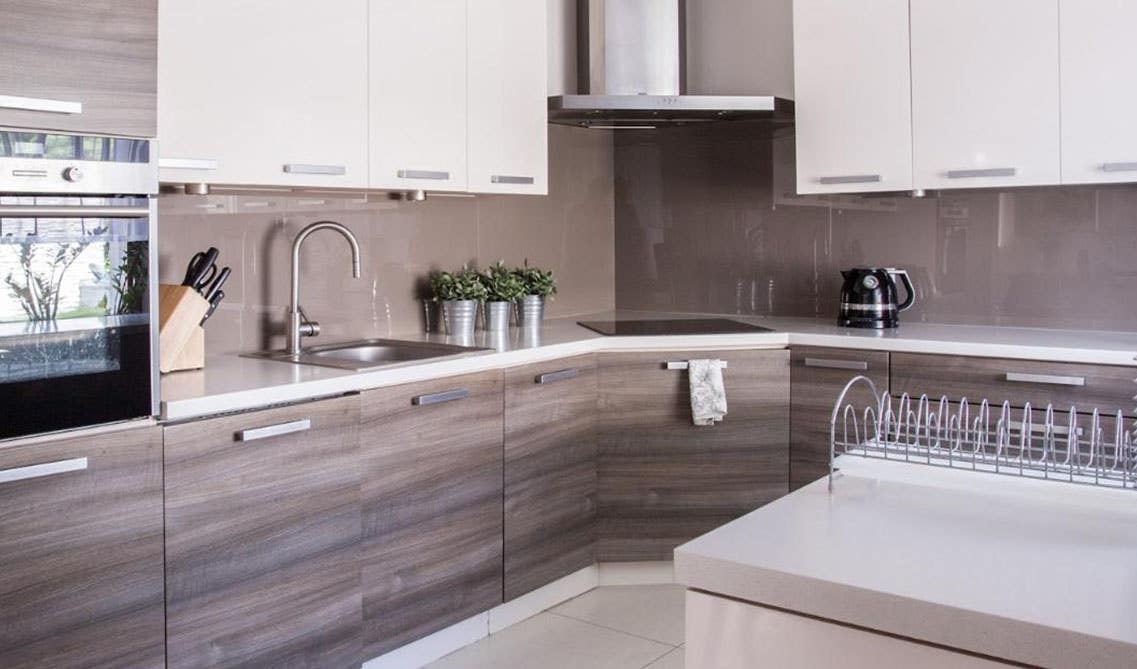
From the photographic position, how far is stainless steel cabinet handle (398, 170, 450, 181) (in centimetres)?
323

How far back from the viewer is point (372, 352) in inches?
138

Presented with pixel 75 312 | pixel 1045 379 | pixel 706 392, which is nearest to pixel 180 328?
pixel 75 312

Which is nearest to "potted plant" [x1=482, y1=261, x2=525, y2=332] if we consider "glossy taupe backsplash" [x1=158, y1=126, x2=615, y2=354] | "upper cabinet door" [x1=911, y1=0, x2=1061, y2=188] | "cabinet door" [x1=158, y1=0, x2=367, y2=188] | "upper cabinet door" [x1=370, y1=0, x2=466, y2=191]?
"glossy taupe backsplash" [x1=158, y1=126, x2=615, y2=354]

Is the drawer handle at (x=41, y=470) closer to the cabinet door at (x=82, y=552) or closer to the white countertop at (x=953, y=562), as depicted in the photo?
the cabinet door at (x=82, y=552)

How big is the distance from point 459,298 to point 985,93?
5.82 ft

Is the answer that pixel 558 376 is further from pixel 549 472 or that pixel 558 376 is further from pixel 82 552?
pixel 82 552

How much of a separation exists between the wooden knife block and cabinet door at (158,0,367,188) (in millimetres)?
305

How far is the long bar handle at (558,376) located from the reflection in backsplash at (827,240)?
45.4 inches

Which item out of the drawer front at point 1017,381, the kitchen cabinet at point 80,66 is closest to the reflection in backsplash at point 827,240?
the drawer front at point 1017,381

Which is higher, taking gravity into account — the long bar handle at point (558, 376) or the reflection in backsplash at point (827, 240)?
the reflection in backsplash at point (827, 240)

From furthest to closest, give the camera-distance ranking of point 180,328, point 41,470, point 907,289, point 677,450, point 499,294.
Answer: point 907,289 → point 499,294 → point 677,450 → point 180,328 → point 41,470

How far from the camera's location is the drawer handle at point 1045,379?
10.4ft

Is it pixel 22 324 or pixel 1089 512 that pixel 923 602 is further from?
pixel 22 324

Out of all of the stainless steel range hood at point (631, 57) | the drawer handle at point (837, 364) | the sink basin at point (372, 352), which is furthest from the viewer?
the stainless steel range hood at point (631, 57)
